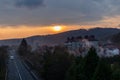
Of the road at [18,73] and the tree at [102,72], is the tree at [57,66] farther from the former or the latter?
the tree at [102,72]

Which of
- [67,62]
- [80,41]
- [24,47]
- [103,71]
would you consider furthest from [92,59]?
[80,41]

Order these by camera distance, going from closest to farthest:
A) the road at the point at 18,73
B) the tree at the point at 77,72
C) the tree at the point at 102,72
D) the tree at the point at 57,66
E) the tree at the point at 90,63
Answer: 1. the tree at the point at 102,72
2. the tree at the point at 90,63
3. the tree at the point at 77,72
4. the tree at the point at 57,66
5. the road at the point at 18,73

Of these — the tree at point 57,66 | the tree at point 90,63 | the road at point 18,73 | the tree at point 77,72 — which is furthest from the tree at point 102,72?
the road at point 18,73

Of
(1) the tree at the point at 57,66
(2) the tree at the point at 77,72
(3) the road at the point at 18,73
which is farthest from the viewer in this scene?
(3) the road at the point at 18,73

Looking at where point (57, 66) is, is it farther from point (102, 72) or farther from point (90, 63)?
point (102, 72)

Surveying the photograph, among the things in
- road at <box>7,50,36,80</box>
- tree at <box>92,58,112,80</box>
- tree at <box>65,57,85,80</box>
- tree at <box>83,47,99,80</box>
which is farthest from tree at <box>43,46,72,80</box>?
tree at <box>92,58,112,80</box>

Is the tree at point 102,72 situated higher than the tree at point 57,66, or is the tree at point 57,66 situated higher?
the tree at point 102,72

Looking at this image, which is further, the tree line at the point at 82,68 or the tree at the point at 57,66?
the tree at the point at 57,66

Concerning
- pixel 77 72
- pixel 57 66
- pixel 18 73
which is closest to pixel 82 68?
pixel 77 72

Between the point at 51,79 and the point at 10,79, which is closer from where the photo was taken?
the point at 51,79

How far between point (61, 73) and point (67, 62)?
1199mm

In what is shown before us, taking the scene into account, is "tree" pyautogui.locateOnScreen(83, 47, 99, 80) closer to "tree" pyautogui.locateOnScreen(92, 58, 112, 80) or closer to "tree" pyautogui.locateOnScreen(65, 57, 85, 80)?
"tree" pyautogui.locateOnScreen(65, 57, 85, 80)

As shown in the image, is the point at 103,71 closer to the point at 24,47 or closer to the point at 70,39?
the point at 24,47

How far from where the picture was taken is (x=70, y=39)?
133250 millimetres
